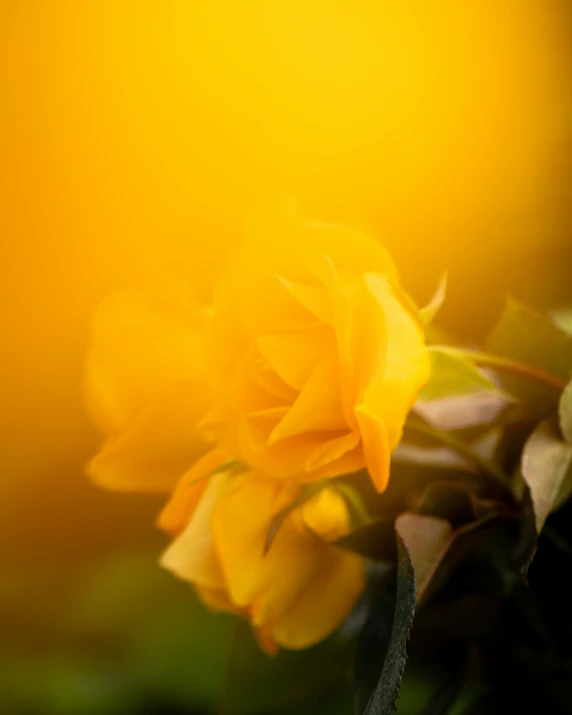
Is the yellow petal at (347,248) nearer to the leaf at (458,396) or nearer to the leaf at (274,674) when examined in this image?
the leaf at (458,396)

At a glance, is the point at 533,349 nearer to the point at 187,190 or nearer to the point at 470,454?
the point at 470,454

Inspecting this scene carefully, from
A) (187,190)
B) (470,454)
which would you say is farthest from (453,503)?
(187,190)

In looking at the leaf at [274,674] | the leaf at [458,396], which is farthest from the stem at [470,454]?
the leaf at [274,674]

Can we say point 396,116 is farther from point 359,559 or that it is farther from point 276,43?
point 359,559

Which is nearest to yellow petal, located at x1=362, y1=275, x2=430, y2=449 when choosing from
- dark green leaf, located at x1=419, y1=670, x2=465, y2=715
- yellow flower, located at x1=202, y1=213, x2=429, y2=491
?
yellow flower, located at x1=202, y1=213, x2=429, y2=491

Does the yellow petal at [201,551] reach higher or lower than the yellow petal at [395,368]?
lower

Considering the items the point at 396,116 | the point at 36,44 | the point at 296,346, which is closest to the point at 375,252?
the point at 296,346
